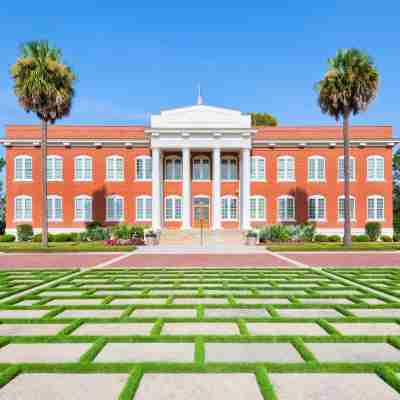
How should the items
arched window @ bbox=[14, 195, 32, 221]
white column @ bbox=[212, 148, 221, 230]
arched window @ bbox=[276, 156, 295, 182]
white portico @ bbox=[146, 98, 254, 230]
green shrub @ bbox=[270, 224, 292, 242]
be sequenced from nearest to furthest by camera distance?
green shrub @ bbox=[270, 224, 292, 242] < white column @ bbox=[212, 148, 221, 230] < white portico @ bbox=[146, 98, 254, 230] < arched window @ bbox=[14, 195, 32, 221] < arched window @ bbox=[276, 156, 295, 182]

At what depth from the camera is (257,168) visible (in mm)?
34469

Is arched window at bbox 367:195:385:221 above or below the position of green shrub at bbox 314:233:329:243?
above

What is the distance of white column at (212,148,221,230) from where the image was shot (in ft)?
102

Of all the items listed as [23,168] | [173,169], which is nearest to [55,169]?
[23,168]

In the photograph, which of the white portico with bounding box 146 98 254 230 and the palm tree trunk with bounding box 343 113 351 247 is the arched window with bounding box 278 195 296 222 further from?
the palm tree trunk with bounding box 343 113 351 247

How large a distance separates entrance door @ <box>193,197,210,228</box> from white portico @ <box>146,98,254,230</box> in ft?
7.10

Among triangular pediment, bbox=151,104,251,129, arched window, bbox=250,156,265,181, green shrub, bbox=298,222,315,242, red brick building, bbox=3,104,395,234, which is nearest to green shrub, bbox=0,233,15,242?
red brick building, bbox=3,104,395,234

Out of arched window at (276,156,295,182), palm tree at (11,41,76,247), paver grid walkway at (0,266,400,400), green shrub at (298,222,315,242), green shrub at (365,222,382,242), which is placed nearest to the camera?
paver grid walkway at (0,266,400,400)

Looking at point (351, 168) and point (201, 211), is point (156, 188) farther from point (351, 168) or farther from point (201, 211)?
point (351, 168)

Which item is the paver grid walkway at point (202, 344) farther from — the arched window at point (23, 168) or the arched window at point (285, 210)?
the arched window at point (23, 168)

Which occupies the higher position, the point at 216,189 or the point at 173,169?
the point at 173,169

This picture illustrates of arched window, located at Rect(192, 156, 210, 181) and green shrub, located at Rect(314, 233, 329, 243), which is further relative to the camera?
arched window, located at Rect(192, 156, 210, 181)

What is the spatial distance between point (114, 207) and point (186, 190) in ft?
26.4

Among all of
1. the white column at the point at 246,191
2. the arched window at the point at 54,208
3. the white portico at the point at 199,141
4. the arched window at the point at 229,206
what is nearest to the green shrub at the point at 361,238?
the white column at the point at 246,191
